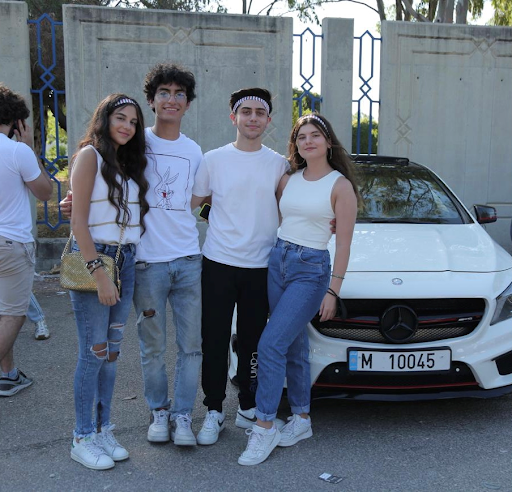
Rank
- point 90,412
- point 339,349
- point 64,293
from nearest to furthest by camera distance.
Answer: point 90,412, point 339,349, point 64,293

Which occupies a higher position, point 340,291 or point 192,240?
point 192,240

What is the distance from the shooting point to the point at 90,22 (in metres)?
7.36

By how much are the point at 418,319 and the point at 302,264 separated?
731 mm

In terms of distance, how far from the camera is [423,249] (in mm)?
3838

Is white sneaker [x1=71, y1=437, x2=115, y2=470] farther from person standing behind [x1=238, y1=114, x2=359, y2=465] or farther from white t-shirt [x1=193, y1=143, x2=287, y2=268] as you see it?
white t-shirt [x1=193, y1=143, x2=287, y2=268]

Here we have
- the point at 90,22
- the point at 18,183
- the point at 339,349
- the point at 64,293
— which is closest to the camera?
the point at 339,349

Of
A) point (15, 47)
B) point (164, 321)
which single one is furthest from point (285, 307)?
point (15, 47)

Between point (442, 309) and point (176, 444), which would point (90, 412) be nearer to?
point (176, 444)

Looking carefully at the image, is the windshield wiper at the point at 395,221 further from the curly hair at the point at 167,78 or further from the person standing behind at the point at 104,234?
the person standing behind at the point at 104,234

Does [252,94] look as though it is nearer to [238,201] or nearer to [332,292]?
[238,201]

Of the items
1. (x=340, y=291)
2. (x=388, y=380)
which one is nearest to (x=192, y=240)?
(x=340, y=291)

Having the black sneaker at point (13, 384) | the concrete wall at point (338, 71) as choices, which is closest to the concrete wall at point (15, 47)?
the black sneaker at point (13, 384)

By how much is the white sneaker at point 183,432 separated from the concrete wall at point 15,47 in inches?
185

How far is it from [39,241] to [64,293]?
1.14 metres
